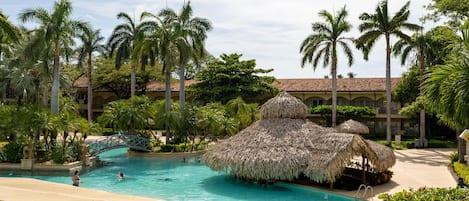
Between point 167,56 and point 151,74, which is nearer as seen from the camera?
point 167,56

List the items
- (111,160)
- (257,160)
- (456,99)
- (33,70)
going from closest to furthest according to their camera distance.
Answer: (456,99) < (257,160) < (111,160) < (33,70)

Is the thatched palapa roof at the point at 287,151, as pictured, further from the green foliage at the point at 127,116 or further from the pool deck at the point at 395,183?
the green foliage at the point at 127,116

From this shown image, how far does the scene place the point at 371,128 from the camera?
150 feet

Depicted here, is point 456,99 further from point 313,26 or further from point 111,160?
point 313,26

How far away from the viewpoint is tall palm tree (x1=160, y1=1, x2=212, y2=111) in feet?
103

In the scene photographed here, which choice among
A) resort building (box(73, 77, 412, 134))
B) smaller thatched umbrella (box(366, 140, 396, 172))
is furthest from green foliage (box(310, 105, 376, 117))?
smaller thatched umbrella (box(366, 140, 396, 172))

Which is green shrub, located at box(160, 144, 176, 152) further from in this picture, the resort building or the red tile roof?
the red tile roof

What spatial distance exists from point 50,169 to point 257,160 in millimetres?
11283

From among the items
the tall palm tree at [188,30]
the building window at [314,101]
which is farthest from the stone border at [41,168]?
the building window at [314,101]

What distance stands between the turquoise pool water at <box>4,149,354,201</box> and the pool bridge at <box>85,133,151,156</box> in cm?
→ 116

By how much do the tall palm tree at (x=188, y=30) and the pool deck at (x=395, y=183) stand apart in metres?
16.0

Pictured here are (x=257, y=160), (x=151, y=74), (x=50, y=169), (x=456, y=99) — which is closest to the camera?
(x=456, y=99)

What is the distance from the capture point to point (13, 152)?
22938mm

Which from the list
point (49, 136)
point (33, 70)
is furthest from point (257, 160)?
point (33, 70)
